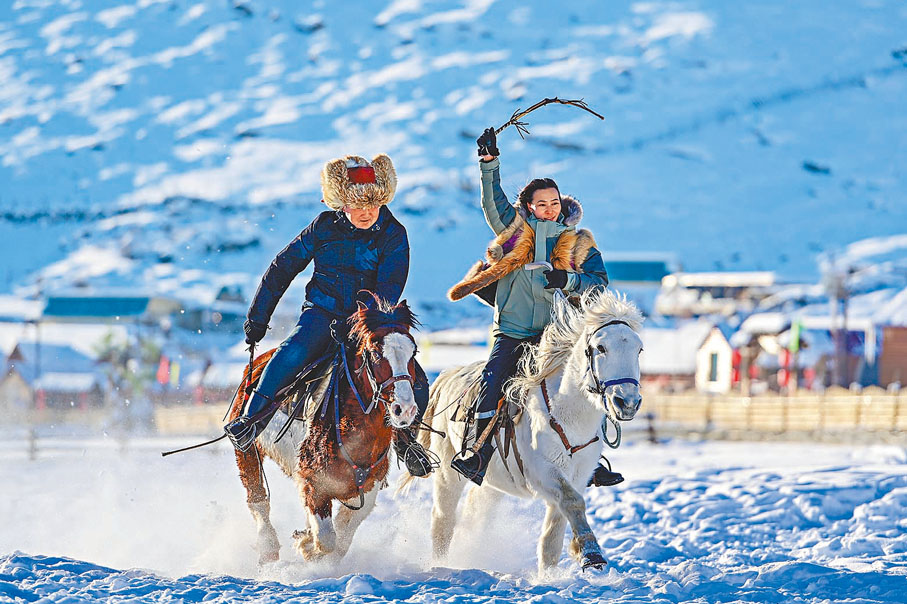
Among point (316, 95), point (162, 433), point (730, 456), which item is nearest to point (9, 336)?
point (162, 433)

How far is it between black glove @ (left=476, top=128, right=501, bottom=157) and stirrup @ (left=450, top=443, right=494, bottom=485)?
1.93 meters

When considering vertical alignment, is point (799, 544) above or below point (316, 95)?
below

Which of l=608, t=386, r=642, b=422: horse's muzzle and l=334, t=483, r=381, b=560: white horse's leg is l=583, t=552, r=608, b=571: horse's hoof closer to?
l=608, t=386, r=642, b=422: horse's muzzle

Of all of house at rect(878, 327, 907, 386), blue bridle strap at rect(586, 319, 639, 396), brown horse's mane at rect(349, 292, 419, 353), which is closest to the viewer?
blue bridle strap at rect(586, 319, 639, 396)

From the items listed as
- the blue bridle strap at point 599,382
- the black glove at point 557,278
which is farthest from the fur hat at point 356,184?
the blue bridle strap at point 599,382

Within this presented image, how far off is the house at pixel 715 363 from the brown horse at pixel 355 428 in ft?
175

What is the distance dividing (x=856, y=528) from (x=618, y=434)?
4541 mm

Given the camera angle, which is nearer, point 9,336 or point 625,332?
point 625,332

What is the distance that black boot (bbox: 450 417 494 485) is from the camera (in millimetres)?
8250

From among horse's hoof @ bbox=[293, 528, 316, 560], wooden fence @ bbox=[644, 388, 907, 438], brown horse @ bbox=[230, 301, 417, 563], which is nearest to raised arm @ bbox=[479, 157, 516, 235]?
brown horse @ bbox=[230, 301, 417, 563]

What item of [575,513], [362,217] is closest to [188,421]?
[362,217]

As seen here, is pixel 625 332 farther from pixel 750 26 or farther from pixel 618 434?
pixel 750 26

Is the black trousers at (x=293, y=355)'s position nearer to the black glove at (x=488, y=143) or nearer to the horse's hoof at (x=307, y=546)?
the horse's hoof at (x=307, y=546)

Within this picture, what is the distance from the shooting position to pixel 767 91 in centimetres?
15050
